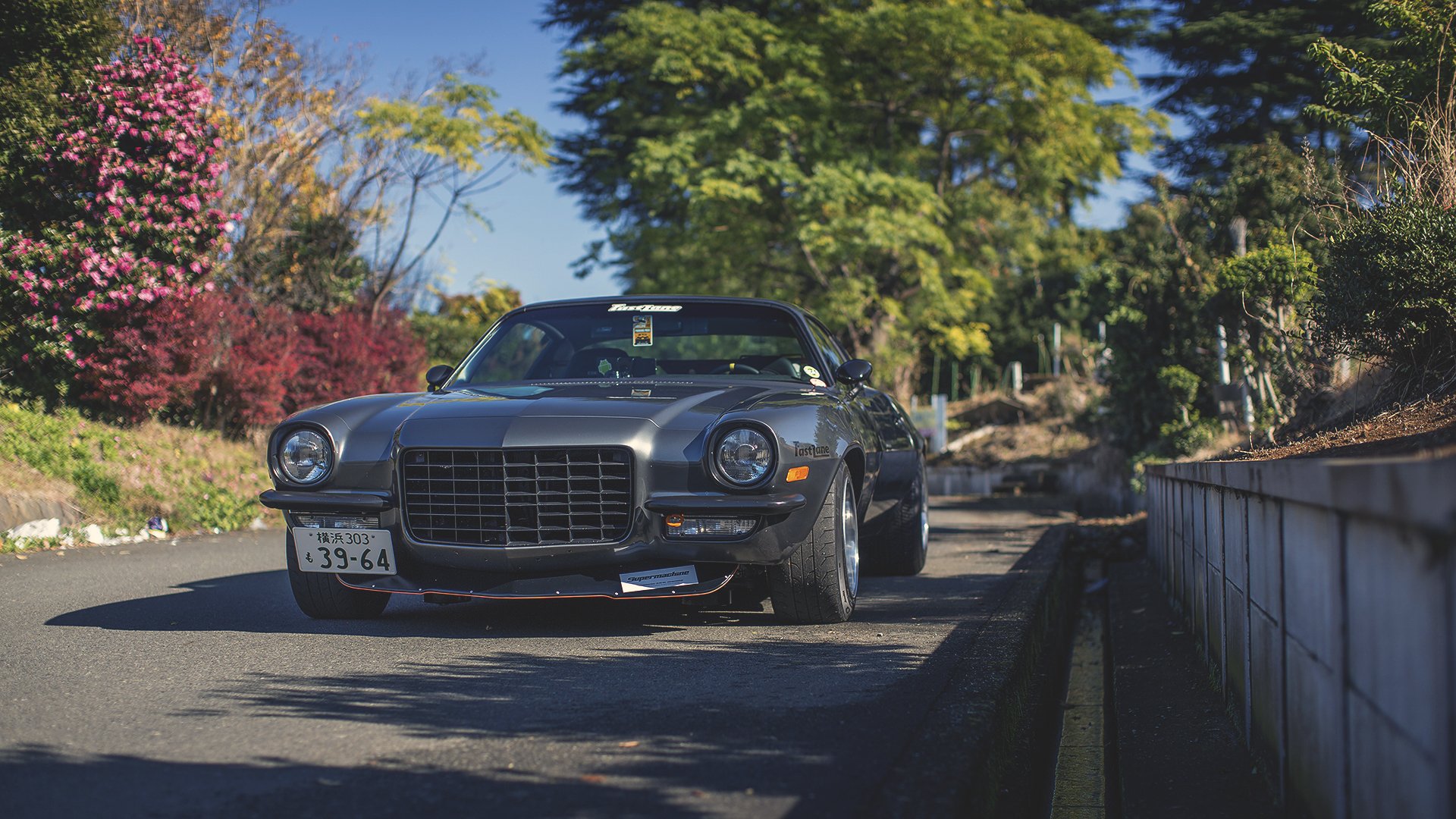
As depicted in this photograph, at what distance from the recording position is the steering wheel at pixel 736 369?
6230 millimetres

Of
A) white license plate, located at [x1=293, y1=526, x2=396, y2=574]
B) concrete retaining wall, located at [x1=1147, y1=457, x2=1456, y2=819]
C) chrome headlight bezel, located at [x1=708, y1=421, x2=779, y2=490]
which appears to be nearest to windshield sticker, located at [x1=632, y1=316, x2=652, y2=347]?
chrome headlight bezel, located at [x1=708, y1=421, x2=779, y2=490]

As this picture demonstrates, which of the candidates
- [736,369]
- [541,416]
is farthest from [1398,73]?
[541,416]

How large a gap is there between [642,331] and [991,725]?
3.66 meters

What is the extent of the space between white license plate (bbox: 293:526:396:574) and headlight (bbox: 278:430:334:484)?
22cm

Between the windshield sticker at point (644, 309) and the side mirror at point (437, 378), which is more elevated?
the windshield sticker at point (644, 309)

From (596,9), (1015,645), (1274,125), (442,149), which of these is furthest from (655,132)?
(1015,645)

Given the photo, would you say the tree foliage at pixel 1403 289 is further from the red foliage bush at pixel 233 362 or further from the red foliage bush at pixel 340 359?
the red foliage bush at pixel 340 359

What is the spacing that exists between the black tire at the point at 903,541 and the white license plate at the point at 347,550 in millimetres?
3116

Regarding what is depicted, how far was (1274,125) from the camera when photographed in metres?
30.1

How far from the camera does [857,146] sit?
2564cm

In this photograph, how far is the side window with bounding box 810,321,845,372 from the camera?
22.1ft

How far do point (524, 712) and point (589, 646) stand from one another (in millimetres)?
1172

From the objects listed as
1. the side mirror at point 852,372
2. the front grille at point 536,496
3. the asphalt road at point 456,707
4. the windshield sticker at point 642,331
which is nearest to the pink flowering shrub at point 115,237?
the asphalt road at point 456,707

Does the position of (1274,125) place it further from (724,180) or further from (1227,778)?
(1227,778)
